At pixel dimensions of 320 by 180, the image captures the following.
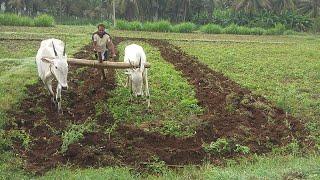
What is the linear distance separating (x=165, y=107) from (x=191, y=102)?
0.64 meters

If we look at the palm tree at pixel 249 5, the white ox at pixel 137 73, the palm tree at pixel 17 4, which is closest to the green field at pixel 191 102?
the white ox at pixel 137 73

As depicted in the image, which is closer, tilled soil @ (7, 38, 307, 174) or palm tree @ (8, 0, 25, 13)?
tilled soil @ (7, 38, 307, 174)

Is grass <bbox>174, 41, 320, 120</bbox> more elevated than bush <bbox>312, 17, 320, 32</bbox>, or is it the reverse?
bush <bbox>312, 17, 320, 32</bbox>

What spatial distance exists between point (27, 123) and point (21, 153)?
62.6 inches

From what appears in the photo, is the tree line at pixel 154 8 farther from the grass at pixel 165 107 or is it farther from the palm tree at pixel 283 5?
the grass at pixel 165 107

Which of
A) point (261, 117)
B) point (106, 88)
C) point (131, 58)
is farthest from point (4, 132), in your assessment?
point (261, 117)

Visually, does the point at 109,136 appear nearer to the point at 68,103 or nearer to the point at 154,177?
the point at 154,177

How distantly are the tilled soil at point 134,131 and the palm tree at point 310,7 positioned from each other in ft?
131

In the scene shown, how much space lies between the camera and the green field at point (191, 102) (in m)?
6.45

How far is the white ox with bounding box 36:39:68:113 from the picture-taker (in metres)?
9.27

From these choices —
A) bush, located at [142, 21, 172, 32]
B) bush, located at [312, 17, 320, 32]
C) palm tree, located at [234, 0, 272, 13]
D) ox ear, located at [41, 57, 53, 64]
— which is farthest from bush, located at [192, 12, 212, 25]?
ox ear, located at [41, 57, 53, 64]

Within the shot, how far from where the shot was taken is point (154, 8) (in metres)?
54.0

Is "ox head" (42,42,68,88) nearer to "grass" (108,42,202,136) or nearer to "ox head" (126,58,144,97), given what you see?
"grass" (108,42,202,136)

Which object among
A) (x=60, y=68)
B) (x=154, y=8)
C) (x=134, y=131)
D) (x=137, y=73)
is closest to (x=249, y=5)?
(x=154, y=8)
